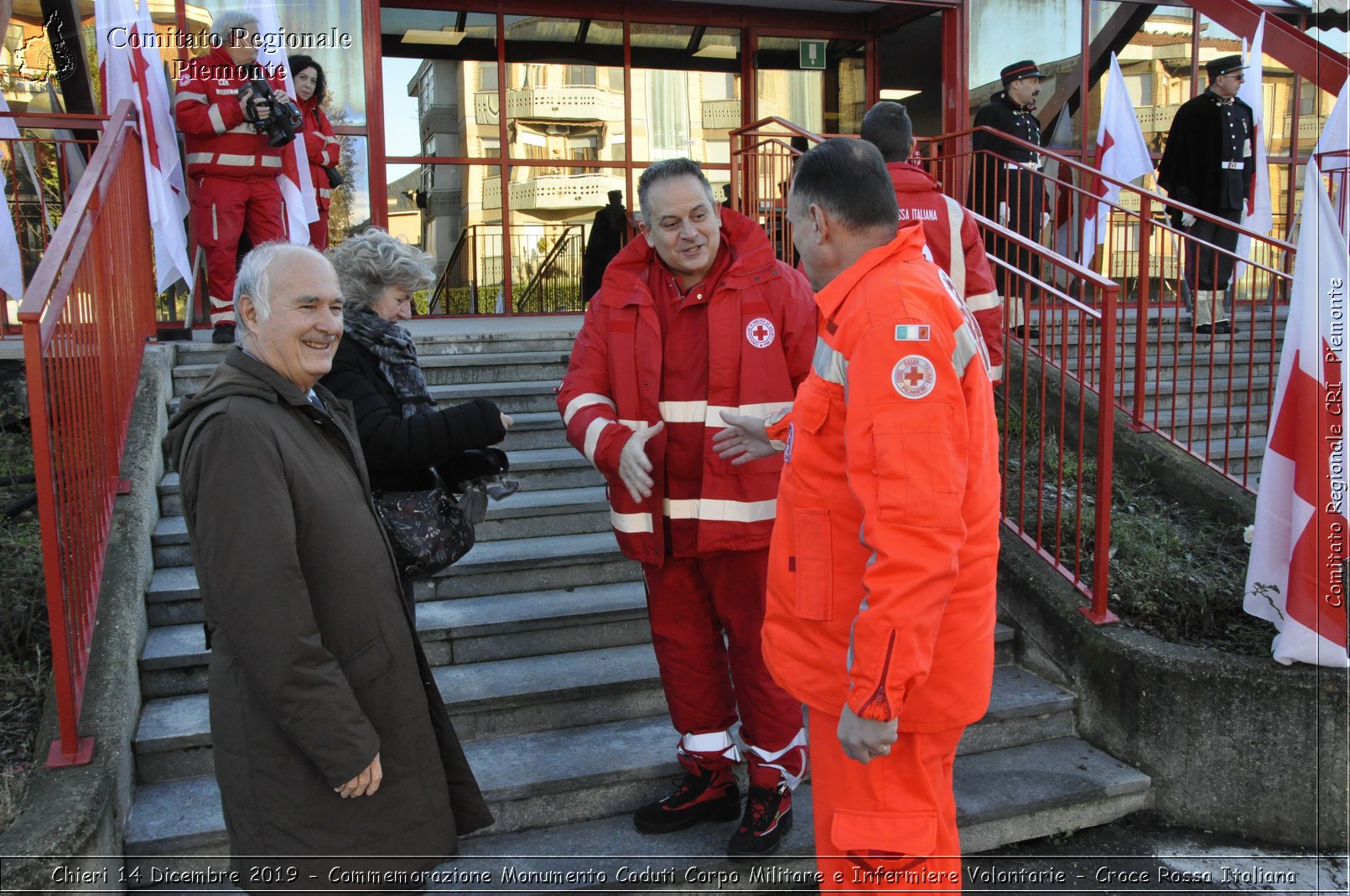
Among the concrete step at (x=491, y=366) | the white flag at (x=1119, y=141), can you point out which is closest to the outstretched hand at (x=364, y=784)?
the concrete step at (x=491, y=366)

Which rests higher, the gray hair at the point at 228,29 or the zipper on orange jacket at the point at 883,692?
the gray hair at the point at 228,29

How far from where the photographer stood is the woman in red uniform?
6.19 metres

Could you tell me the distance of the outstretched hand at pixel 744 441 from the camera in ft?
8.43

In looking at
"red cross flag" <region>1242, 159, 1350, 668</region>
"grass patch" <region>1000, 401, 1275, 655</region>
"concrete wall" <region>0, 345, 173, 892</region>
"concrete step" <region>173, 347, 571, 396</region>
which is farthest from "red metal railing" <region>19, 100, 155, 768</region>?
"red cross flag" <region>1242, 159, 1350, 668</region>

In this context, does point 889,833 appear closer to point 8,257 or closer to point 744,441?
point 744,441

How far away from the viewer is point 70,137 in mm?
6543

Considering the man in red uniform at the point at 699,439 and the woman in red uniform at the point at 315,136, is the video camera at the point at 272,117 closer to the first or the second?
the woman in red uniform at the point at 315,136

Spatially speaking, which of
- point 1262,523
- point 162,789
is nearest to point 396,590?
point 162,789

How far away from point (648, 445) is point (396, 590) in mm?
942

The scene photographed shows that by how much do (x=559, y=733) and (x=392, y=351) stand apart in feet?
5.00

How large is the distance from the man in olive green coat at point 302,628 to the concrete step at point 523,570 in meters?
1.87

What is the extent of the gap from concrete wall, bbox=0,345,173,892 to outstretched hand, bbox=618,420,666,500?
63.0 inches

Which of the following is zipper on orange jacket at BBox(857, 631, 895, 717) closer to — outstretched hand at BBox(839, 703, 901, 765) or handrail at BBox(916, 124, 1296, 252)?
outstretched hand at BBox(839, 703, 901, 765)

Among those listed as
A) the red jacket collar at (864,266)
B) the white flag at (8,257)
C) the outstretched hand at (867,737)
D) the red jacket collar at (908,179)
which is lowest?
the outstretched hand at (867,737)
